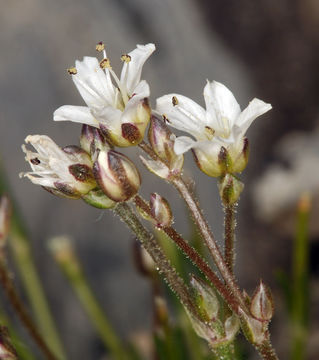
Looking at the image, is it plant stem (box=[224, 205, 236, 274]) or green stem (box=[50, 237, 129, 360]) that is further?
green stem (box=[50, 237, 129, 360])

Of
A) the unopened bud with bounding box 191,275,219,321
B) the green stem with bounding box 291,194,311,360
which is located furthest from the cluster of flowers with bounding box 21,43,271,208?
the green stem with bounding box 291,194,311,360

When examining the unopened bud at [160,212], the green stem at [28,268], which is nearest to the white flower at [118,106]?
the unopened bud at [160,212]

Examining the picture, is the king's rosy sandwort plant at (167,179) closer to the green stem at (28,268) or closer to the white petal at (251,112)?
the white petal at (251,112)

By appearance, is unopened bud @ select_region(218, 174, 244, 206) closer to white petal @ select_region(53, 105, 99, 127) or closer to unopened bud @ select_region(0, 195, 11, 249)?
white petal @ select_region(53, 105, 99, 127)

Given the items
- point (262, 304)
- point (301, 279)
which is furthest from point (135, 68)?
point (301, 279)

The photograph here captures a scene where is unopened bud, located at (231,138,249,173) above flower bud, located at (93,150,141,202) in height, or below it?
below

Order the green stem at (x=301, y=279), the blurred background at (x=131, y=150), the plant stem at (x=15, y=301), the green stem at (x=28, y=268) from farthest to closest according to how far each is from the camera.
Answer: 1. the blurred background at (x=131, y=150)
2. the green stem at (x=28, y=268)
3. the green stem at (x=301, y=279)
4. the plant stem at (x=15, y=301)

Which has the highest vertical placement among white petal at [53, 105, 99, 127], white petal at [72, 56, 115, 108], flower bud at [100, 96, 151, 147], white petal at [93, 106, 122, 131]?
white petal at [72, 56, 115, 108]

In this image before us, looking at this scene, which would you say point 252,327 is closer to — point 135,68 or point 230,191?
point 230,191
